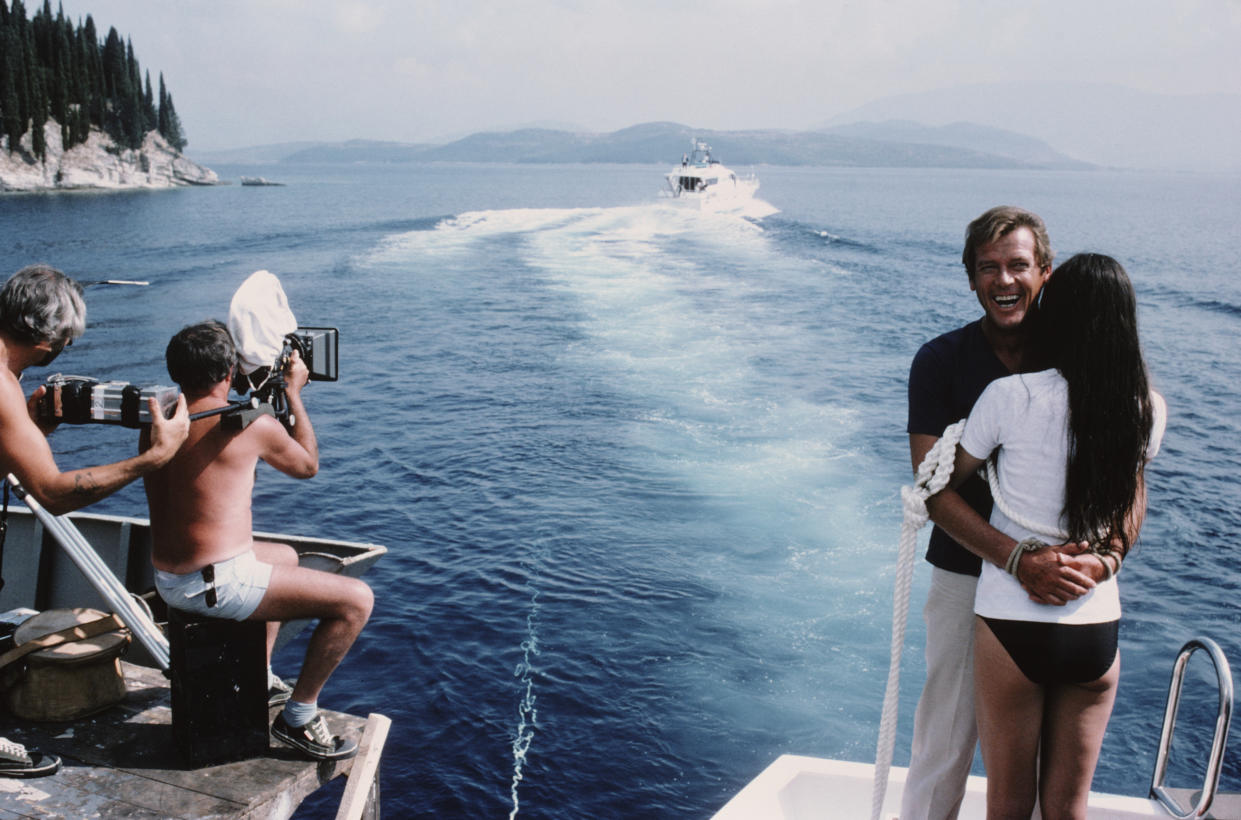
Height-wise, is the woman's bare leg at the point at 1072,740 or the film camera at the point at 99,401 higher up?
the film camera at the point at 99,401

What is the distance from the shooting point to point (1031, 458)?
254 cm

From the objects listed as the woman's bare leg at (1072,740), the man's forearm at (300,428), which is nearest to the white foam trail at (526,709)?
the man's forearm at (300,428)

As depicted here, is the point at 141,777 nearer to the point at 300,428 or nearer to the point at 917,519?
the point at 300,428

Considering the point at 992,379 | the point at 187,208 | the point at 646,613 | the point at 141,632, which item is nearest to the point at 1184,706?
the point at 646,613

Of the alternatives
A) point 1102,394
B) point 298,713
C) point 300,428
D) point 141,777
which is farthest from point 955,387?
point 141,777

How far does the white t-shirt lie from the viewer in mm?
2510

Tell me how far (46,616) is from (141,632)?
1.33 feet

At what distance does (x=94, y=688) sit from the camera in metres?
3.77

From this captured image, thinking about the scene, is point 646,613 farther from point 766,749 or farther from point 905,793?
point 905,793

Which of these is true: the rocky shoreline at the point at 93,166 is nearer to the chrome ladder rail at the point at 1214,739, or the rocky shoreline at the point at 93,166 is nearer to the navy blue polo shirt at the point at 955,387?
the navy blue polo shirt at the point at 955,387

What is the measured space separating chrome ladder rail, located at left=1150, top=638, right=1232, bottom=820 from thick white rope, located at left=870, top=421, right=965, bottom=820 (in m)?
0.94

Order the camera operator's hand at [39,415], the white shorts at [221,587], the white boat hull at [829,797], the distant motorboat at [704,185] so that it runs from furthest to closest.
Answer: the distant motorboat at [704,185] → the white boat hull at [829,797] → the white shorts at [221,587] → the camera operator's hand at [39,415]

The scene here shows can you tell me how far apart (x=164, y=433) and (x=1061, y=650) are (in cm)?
265

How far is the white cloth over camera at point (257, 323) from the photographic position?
11.3 feet
